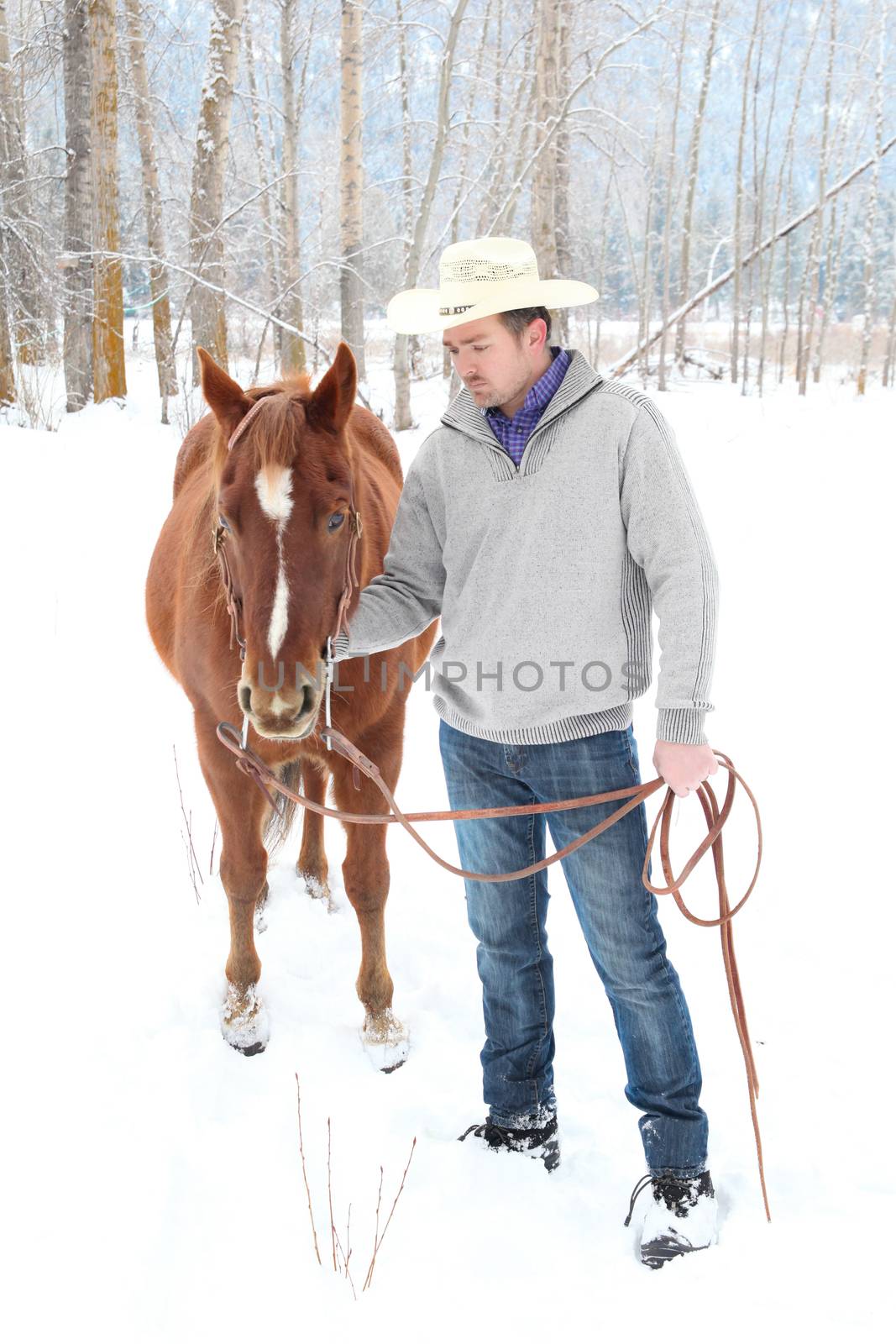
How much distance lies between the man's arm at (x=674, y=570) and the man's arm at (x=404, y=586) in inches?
22.1

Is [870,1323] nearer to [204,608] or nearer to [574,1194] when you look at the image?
[574,1194]

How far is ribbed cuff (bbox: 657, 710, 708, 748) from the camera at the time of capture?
5.29ft

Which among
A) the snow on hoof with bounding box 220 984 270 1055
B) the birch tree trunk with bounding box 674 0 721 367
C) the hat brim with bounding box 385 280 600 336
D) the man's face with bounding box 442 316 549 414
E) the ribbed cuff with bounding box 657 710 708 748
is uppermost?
the birch tree trunk with bounding box 674 0 721 367

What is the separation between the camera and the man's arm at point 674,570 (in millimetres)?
1596

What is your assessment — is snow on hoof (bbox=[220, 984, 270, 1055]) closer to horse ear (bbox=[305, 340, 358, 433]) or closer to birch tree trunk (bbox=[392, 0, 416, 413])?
horse ear (bbox=[305, 340, 358, 433])

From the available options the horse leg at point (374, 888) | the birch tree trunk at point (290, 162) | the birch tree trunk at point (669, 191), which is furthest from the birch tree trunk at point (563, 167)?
the horse leg at point (374, 888)

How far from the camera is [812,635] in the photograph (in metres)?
5.62

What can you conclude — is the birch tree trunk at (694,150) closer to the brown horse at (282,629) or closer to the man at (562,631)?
the brown horse at (282,629)

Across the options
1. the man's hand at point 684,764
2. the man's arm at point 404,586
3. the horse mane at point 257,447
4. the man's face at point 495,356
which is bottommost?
the man's hand at point 684,764

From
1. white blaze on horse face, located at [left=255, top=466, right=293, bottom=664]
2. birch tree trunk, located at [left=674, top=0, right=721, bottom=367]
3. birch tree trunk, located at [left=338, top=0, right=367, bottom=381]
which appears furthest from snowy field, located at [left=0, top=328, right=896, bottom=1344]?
birch tree trunk, located at [left=674, top=0, right=721, bottom=367]

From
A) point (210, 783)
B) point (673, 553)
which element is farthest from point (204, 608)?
point (673, 553)

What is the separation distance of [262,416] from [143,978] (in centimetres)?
186

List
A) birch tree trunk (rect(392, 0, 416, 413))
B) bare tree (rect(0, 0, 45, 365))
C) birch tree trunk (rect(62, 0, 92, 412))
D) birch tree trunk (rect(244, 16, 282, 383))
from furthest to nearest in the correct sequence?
birch tree trunk (rect(244, 16, 282, 383))
birch tree trunk (rect(392, 0, 416, 413))
birch tree trunk (rect(62, 0, 92, 412))
bare tree (rect(0, 0, 45, 365))

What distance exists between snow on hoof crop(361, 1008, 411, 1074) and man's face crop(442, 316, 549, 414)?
1.82 meters
